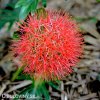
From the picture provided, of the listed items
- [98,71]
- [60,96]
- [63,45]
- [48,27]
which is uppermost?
[48,27]

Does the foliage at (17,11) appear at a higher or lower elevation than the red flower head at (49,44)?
higher

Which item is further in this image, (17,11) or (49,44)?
(17,11)

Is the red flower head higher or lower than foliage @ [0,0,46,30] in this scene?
lower

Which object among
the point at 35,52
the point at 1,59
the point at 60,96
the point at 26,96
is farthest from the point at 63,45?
the point at 1,59

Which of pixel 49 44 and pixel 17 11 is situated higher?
pixel 17 11

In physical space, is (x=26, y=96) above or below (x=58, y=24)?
below

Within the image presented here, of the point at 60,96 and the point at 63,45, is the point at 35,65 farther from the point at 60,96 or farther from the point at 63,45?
the point at 60,96

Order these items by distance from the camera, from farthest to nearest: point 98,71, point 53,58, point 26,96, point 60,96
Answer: point 98,71
point 60,96
point 26,96
point 53,58

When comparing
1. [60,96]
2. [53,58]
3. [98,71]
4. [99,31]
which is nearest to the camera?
[53,58]
